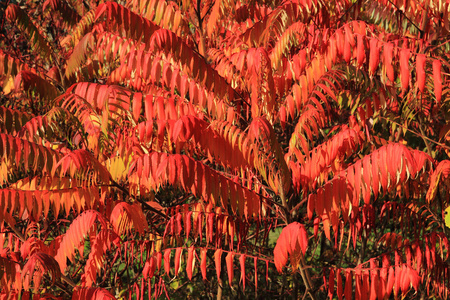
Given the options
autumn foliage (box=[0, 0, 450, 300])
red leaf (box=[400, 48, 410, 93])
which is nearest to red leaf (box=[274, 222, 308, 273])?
autumn foliage (box=[0, 0, 450, 300])

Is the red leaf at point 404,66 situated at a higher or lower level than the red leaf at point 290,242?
higher

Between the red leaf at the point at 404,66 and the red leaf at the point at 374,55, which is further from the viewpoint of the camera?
the red leaf at the point at 374,55

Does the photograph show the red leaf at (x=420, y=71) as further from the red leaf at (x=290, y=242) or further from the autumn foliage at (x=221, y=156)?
the red leaf at (x=290, y=242)

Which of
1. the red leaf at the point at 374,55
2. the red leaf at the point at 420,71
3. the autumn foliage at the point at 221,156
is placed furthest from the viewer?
the red leaf at the point at 374,55

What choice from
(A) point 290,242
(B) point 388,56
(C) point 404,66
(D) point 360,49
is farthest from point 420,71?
(A) point 290,242

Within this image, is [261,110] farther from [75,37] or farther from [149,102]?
[75,37]

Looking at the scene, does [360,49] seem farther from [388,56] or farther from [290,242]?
[290,242]

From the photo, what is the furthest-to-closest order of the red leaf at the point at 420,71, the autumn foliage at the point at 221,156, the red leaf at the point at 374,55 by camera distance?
the red leaf at the point at 374,55 → the autumn foliage at the point at 221,156 → the red leaf at the point at 420,71

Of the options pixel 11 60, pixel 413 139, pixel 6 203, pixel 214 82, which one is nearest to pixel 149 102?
pixel 214 82

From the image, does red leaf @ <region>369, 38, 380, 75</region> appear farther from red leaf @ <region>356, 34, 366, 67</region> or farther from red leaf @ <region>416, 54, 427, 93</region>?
red leaf @ <region>416, 54, 427, 93</region>

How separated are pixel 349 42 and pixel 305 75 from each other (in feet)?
1.30

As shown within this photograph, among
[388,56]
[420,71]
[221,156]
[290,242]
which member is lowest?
[290,242]

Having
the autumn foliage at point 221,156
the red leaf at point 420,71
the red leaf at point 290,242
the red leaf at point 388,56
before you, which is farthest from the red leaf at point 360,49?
the red leaf at point 290,242

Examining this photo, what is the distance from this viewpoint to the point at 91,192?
8.93ft
